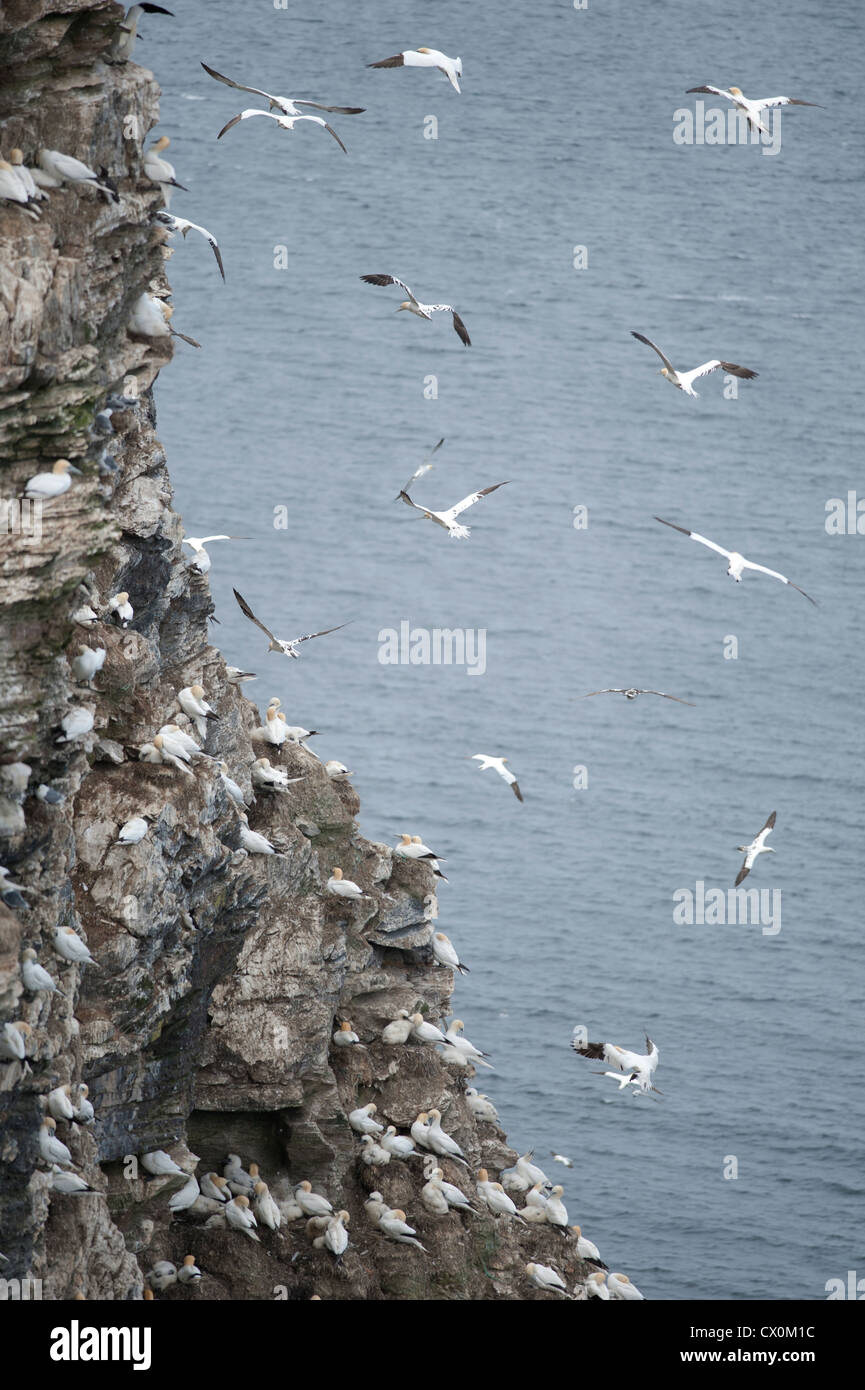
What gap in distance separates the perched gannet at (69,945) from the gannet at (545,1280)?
12.6m

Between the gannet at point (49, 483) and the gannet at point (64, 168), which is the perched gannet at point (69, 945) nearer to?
the gannet at point (49, 483)

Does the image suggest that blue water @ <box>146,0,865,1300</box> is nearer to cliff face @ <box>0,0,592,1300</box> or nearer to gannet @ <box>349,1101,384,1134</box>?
cliff face @ <box>0,0,592,1300</box>

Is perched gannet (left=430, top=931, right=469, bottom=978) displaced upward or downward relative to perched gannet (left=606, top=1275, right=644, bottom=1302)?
upward

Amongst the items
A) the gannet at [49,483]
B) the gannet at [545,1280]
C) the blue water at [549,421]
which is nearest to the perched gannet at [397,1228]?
the gannet at [545,1280]

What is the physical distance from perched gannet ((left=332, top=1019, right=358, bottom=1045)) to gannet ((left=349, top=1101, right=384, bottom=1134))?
3.55ft

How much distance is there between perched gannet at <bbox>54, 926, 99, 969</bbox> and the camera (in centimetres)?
1753

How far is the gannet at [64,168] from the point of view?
15266mm

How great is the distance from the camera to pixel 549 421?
2655 inches

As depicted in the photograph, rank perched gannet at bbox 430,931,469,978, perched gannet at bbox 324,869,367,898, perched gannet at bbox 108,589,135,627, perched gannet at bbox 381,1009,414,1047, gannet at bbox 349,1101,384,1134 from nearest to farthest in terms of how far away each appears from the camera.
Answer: perched gannet at bbox 108,589,135,627 < perched gannet at bbox 324,869,367,898 < gannet at bbox 349,1101,384,1134 < perched gannet at bbox 381,1009,414,1047 < perched gannet at bbox 430,931,469,978

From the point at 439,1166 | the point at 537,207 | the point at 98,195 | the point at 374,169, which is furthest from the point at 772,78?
the point at 98,195

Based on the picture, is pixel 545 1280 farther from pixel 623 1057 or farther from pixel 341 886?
pixel 341 886

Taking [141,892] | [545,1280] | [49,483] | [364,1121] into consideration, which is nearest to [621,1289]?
[545,1280]

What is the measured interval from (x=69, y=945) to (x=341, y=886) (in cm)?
1002

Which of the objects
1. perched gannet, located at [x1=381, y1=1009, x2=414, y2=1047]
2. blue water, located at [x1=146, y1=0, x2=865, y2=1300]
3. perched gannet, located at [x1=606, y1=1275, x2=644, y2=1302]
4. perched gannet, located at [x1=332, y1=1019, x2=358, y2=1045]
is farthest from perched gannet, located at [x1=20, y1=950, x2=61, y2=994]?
blue water, located at [x1=146, y1=0, x2=865, y2=1300]
